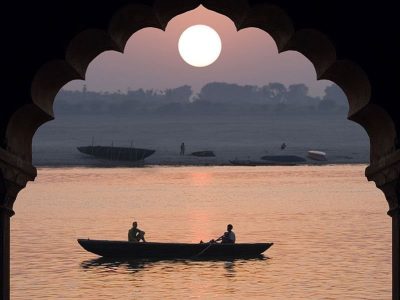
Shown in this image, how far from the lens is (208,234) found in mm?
78188

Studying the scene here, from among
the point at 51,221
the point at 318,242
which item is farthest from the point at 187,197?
the point at 318,242

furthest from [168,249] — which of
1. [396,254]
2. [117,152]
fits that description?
[117,152]

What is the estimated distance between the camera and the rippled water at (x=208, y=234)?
4609 cm

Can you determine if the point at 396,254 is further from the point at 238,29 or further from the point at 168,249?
the point at 168,249

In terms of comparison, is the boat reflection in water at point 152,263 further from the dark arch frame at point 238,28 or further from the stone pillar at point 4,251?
the stone pillar at point 4,251

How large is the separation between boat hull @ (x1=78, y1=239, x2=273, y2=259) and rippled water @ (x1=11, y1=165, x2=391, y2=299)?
85 cm

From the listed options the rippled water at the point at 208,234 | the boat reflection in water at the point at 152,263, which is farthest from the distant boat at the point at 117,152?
the boat reflection in water at the point at 152,263

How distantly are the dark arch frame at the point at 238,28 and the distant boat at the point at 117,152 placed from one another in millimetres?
173010

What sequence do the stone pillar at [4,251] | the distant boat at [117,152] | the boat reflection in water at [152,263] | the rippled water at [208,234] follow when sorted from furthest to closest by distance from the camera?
the distant boat at [117,152], the boat reflection in water at [152,263], the rippled water at [208,234], the stone pillar at [4,251]

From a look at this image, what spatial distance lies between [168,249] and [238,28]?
39588 millimetres

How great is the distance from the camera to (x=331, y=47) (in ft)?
34.7

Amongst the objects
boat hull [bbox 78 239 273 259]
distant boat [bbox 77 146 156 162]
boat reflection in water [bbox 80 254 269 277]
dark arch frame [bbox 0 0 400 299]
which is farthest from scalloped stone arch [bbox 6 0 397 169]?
distant boat [bbox 77 146 156 162]

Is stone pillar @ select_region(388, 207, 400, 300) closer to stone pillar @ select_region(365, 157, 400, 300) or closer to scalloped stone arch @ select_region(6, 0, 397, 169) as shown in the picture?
stone pillar @ select_region(365, 157, 400, 300)

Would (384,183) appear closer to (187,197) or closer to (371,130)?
(371,130)
